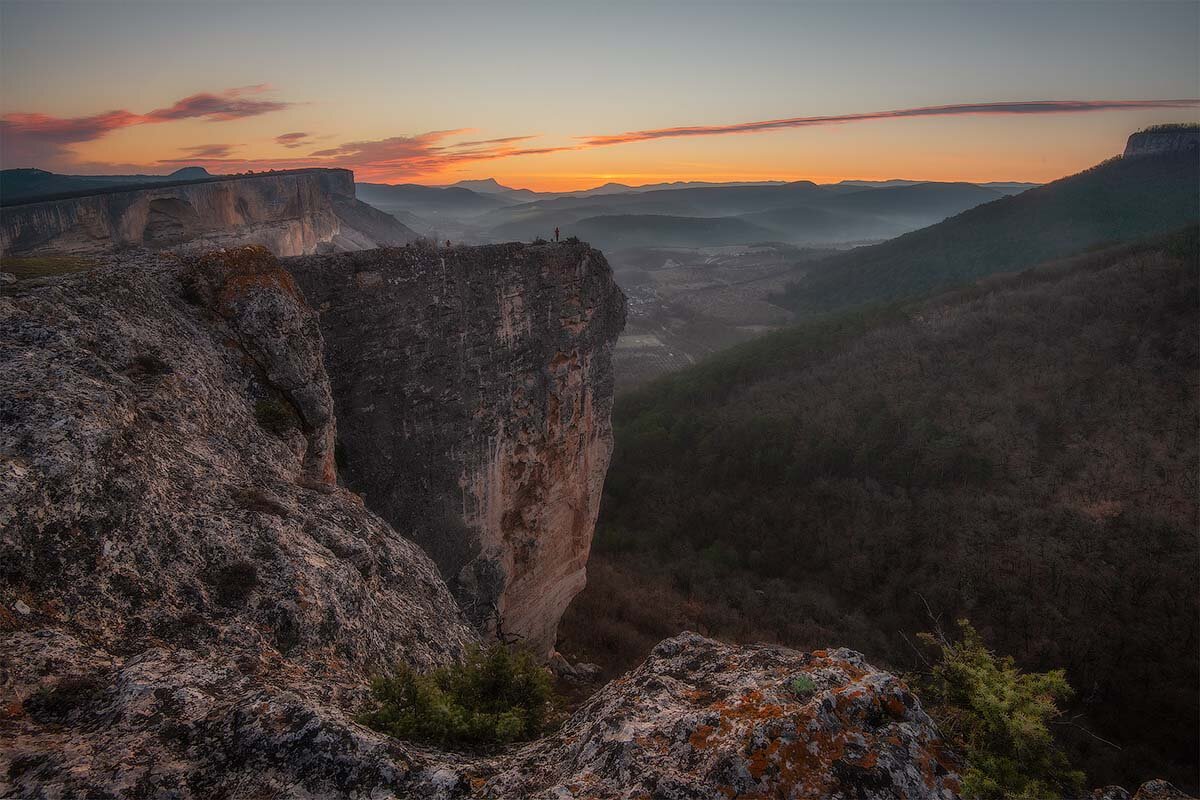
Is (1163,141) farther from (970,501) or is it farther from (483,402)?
(483,402)

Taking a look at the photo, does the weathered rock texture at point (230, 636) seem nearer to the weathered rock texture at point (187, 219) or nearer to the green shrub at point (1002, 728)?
the green shrub at point (1002, 728)

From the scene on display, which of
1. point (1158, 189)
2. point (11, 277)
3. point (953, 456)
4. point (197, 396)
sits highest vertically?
point (1158, 189)

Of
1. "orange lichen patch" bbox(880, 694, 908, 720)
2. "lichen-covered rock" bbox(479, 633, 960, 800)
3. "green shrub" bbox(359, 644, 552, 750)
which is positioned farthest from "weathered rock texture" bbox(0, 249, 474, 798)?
"orange lichen patch" bbox(880, 694, 908, 720)

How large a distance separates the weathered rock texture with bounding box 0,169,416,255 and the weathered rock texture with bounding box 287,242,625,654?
48.0 ft

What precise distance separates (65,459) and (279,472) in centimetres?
275

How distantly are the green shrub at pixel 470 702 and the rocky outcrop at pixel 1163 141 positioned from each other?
99.5 meters

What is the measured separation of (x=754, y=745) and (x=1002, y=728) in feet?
5.30

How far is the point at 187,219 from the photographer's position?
34750mm

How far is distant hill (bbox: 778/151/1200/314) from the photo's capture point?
63406 mm

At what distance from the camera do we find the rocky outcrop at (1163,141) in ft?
236

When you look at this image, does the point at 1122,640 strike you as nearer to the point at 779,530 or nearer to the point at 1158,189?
the point at 779,530

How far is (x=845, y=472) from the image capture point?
28.4m

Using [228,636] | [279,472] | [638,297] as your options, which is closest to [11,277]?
[279,472]

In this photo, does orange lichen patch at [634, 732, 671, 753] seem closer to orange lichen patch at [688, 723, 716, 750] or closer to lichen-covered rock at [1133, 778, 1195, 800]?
orange lichen patch at [688, 723, 716, 750]
